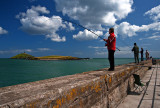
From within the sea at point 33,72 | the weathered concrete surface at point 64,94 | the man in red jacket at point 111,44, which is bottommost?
the sea at point 33,72

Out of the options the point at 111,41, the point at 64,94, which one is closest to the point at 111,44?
the point at 111,41

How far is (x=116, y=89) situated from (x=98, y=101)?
1393mm

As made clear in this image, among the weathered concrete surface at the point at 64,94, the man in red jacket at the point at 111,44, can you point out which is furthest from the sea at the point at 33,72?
the weathered concrete surface at the point at 64,94

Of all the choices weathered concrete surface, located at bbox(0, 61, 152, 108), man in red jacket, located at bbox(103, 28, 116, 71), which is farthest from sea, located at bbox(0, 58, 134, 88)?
weathered concrete surface, located at bbox(0, 61, 152, 108)

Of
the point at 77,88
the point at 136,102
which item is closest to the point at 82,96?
the point at 77,88

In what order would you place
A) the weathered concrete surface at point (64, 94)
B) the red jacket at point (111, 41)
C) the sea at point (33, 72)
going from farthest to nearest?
the sea at point (33, 72)
the red jacket at point (111, 41)
the weathered concrete surface at point (64, 94)

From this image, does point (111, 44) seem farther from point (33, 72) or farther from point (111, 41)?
point (33, 72)

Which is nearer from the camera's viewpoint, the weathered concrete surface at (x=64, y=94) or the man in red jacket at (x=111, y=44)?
the weathered concrete surface at (x=64, y=94)

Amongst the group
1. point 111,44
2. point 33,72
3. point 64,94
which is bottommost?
point 33,72

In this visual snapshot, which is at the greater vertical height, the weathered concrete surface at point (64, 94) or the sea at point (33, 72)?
the weathered concrete surface at point (64, 94)

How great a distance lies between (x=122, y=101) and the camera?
14.1 feet

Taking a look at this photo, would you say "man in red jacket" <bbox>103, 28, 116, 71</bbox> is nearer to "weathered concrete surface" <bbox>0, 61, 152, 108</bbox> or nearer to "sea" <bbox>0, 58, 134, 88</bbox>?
"weathered concrete surface" <bbox>0, 61, 152, 108</bbox>

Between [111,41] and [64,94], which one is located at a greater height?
[111,41]

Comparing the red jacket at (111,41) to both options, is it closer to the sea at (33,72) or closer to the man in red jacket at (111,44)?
the man in red jacket at (111,44)
